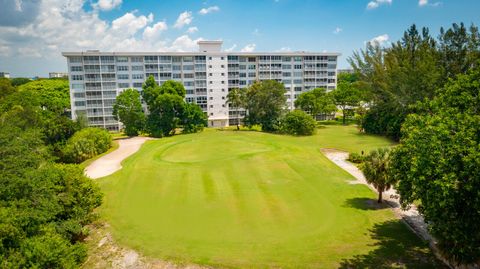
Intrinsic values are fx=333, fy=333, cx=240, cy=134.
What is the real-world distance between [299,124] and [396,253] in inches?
2019

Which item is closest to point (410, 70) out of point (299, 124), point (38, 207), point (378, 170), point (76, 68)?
point (299, 124)

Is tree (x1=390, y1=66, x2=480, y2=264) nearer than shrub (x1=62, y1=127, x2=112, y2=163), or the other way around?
tree (x1=390, y1=66, x2=480, y2=264)

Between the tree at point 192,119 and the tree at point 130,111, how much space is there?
9.21 metres

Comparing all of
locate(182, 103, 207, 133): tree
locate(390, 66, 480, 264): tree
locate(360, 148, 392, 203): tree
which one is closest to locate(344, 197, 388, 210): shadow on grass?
locate(360, 148, 392, 203): tree

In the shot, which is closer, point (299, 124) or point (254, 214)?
point (254, 214)

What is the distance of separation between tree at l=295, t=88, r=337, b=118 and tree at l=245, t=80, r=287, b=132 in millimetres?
10967

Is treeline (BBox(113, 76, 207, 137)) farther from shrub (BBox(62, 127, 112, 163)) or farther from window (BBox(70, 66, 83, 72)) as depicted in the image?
window (BBox(70, 66, 83, 72))

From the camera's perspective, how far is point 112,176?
41281mm

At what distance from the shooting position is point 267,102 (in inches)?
3063

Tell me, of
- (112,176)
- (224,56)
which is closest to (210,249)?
(112,176)

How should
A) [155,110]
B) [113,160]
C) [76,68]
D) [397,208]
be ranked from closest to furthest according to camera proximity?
[397,208]
[113,160]
[155,110]
[76,68]

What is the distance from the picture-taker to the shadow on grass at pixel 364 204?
29.0 m

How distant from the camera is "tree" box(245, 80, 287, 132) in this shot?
77500mm

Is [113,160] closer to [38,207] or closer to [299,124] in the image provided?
[38,207]
